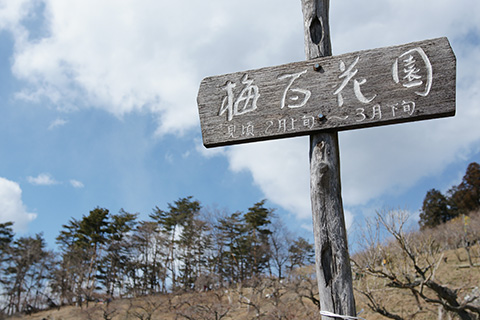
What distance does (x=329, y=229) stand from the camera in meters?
1.98

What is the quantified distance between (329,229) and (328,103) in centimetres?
76

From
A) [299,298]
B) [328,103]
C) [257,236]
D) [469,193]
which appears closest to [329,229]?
[328,103]

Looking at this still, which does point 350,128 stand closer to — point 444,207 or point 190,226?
point 190,226

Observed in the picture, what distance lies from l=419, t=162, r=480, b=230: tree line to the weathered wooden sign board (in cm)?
3637

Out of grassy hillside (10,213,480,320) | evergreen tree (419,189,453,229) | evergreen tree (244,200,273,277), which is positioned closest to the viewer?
grassy hillside (10,213,480,320)

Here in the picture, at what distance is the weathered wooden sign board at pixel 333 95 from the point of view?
6.54ft

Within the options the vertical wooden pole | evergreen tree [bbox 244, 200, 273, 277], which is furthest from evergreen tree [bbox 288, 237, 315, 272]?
the vertical wooden pole

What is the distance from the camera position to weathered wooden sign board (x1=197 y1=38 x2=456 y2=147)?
78.5 inches

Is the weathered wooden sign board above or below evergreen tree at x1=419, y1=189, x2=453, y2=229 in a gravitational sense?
below

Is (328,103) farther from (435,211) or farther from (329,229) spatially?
(435,211)

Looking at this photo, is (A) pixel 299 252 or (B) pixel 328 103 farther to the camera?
(A) pixel 299 252

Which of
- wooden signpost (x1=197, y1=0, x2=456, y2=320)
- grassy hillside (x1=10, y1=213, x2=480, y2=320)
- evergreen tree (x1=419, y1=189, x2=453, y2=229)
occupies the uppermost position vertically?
evergreen tree (x1=419, y1=189, x2=453, y2=229)

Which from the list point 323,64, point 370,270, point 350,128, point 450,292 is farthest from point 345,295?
point 450,292

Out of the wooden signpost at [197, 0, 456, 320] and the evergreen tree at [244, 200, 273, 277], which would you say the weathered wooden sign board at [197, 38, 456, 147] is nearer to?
the wooden signpost at [197, 0, 456, 320]
